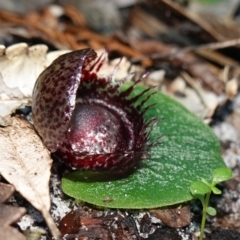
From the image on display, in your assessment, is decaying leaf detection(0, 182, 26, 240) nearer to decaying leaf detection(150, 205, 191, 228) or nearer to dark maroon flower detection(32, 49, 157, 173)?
dark maroon flower detection(32, 49, 157, 173)

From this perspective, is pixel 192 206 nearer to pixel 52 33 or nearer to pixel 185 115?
pixel 185 115

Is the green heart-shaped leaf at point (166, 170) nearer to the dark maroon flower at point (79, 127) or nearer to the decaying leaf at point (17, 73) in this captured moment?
the dark maroon flower at point (79, 127)

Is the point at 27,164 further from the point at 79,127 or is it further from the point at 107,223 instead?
the point at 107,223

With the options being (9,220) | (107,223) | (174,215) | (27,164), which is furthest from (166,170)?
(9,220)

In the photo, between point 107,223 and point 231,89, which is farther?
point 231,89

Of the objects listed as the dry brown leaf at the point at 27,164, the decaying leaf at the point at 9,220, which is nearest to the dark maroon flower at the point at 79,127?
the dry brown leaf at the point at 27,164

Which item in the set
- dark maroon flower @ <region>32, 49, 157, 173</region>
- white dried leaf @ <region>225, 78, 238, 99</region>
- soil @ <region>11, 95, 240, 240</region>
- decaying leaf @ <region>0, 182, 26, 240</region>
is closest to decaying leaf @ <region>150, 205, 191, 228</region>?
soil @ <region>11, 95, 240, 240</region>

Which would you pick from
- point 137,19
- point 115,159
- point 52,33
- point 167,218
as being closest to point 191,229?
point 167,218
